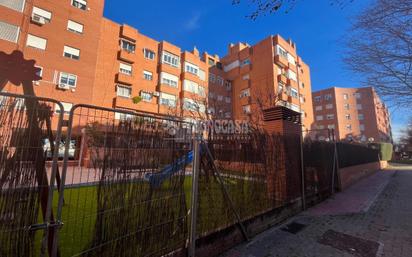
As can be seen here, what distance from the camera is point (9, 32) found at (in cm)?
1772

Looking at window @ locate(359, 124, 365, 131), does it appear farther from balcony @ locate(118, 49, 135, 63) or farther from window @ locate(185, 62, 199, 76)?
balcony @ locate(118, 49, 135, 63)

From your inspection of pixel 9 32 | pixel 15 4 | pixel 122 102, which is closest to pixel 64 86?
pixel 9 32

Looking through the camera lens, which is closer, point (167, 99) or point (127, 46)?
point (127, 46)

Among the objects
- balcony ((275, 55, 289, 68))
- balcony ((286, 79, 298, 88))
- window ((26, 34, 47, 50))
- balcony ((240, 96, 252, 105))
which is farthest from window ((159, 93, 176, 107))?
balcony ((286, 79, 298, 88))

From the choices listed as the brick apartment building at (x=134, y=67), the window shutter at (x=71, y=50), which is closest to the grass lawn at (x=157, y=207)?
the brick apartment building at (x=134, y=67)

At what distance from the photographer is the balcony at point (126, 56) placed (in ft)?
82.8

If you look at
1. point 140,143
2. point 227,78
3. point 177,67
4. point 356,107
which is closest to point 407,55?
point 140,143

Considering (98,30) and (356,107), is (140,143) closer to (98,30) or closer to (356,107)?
(98,30)

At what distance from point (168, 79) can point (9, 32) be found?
54.7 feet

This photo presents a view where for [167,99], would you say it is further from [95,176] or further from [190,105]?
[95,176]

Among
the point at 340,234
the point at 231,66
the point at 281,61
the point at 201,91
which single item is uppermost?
the point at 231,66

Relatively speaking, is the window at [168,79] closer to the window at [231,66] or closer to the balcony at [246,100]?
the balcony at [246,100]

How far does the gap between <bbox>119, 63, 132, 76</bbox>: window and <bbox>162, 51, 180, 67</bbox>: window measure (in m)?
5.23

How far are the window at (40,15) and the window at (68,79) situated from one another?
5.11 m
